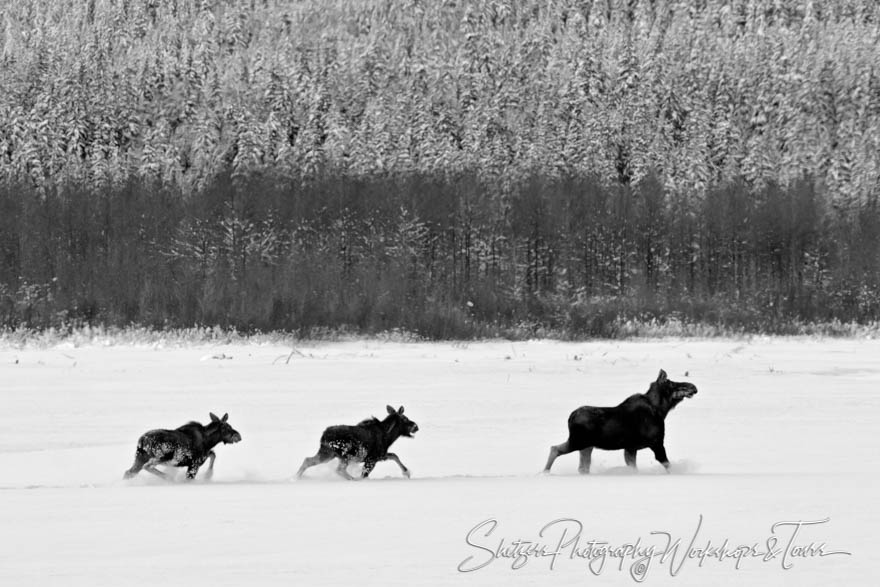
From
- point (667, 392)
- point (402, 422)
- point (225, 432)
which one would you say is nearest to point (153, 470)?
point (225, 432)

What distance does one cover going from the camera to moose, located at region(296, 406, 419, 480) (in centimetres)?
958

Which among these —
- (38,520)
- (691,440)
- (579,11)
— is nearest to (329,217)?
(691,440)

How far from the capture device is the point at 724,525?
282 inches

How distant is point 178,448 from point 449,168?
5389 cm

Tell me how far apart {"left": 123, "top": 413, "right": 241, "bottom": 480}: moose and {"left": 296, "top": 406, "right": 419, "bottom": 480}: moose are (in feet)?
2.73

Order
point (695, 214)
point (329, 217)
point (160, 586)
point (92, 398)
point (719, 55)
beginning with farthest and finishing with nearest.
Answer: point (719, 55)
point (695, 214)
point (329, 217)
point (92, 398)
point (160, 586)

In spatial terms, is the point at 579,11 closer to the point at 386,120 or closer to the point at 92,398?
the point at 386,120

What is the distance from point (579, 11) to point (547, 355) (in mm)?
111615

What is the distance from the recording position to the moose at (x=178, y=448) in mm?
9352

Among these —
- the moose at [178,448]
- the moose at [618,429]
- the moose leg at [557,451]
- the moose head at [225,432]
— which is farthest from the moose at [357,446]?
the moose at [618,429]

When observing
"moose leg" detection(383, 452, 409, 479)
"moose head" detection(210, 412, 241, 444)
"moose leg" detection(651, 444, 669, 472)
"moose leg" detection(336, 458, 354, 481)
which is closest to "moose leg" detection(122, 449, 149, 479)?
"moose head" detection(210, 412, 241, 444)

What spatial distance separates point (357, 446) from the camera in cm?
970

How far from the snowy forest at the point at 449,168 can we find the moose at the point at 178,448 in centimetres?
2101

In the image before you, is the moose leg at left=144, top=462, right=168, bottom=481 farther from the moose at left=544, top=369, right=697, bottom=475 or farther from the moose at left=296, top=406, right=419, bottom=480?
the moose at left=544, top=369, right=697, bottom=475
